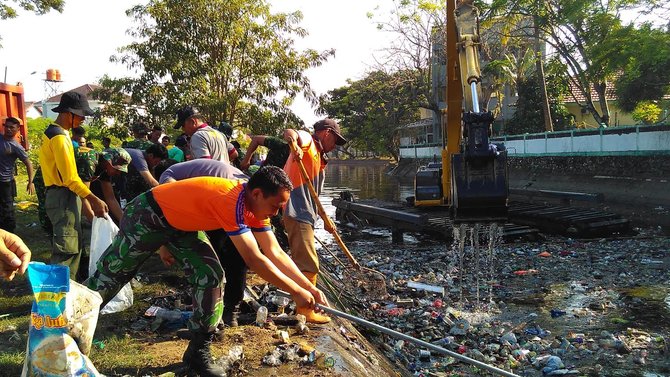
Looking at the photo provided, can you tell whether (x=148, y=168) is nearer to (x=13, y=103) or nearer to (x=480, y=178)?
(x=480, y=178)

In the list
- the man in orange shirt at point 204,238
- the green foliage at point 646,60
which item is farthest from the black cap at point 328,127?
the green foliage at point 646,60

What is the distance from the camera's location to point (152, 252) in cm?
339

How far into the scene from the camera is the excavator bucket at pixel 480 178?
6.85 m

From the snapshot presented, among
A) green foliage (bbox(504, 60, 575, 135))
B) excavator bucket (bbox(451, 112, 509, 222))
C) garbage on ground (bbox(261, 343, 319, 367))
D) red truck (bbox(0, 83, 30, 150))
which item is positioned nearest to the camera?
garbage on ground (bbox(261, 343, 319, 367))

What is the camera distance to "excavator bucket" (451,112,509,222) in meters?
6.85

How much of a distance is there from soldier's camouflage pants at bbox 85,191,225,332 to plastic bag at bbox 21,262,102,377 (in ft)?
2.18

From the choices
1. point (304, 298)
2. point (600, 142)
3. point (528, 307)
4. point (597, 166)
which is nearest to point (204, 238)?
point (304, 298)

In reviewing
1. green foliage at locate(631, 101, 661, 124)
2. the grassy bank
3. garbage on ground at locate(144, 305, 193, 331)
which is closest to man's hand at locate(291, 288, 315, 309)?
the grassy bank

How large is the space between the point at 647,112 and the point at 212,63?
18.0 meters

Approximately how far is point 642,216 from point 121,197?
1334 cm

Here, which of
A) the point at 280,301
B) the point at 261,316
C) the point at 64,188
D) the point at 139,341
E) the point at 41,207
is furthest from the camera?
the point at 41,207

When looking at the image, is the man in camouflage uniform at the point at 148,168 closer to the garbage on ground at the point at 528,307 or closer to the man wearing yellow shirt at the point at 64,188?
the man wearing yellow shirt at the point at 64,188

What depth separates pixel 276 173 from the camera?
9.72 ft

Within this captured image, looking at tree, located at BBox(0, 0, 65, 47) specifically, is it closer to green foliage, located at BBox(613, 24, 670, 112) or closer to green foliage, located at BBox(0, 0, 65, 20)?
green foliage, located at BBox(0, 0, 65, 20)
